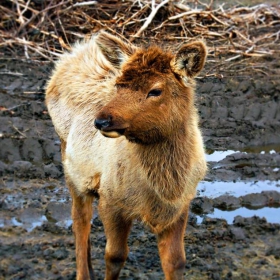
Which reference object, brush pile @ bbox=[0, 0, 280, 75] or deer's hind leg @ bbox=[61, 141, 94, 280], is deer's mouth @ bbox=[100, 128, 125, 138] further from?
brush pile @ bbox=[0, 0, 280, 75]

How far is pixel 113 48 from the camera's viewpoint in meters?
4.89

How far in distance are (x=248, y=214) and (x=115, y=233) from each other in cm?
293

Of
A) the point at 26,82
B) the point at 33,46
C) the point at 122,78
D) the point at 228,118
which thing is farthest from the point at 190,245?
the point at 33,46

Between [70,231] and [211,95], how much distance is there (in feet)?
17.9

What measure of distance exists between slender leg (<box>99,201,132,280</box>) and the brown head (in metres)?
0.78

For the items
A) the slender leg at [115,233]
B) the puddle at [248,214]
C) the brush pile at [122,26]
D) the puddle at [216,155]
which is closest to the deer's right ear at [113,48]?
the slender leg at [115,233]

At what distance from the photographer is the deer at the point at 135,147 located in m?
4.39

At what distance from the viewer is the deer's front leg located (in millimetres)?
5816

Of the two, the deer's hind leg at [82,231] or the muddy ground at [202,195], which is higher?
the deer's hind leg at [82,231]

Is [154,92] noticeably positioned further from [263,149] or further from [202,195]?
[263,149]

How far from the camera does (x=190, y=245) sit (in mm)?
6629

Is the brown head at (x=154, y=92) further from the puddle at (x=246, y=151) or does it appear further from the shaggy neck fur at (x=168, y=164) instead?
the puddle at (x=246, y=151)

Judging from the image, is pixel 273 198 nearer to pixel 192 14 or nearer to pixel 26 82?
pixel 26 82

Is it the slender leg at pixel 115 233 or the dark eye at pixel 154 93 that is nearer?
the dark eye at pixel 154 93
